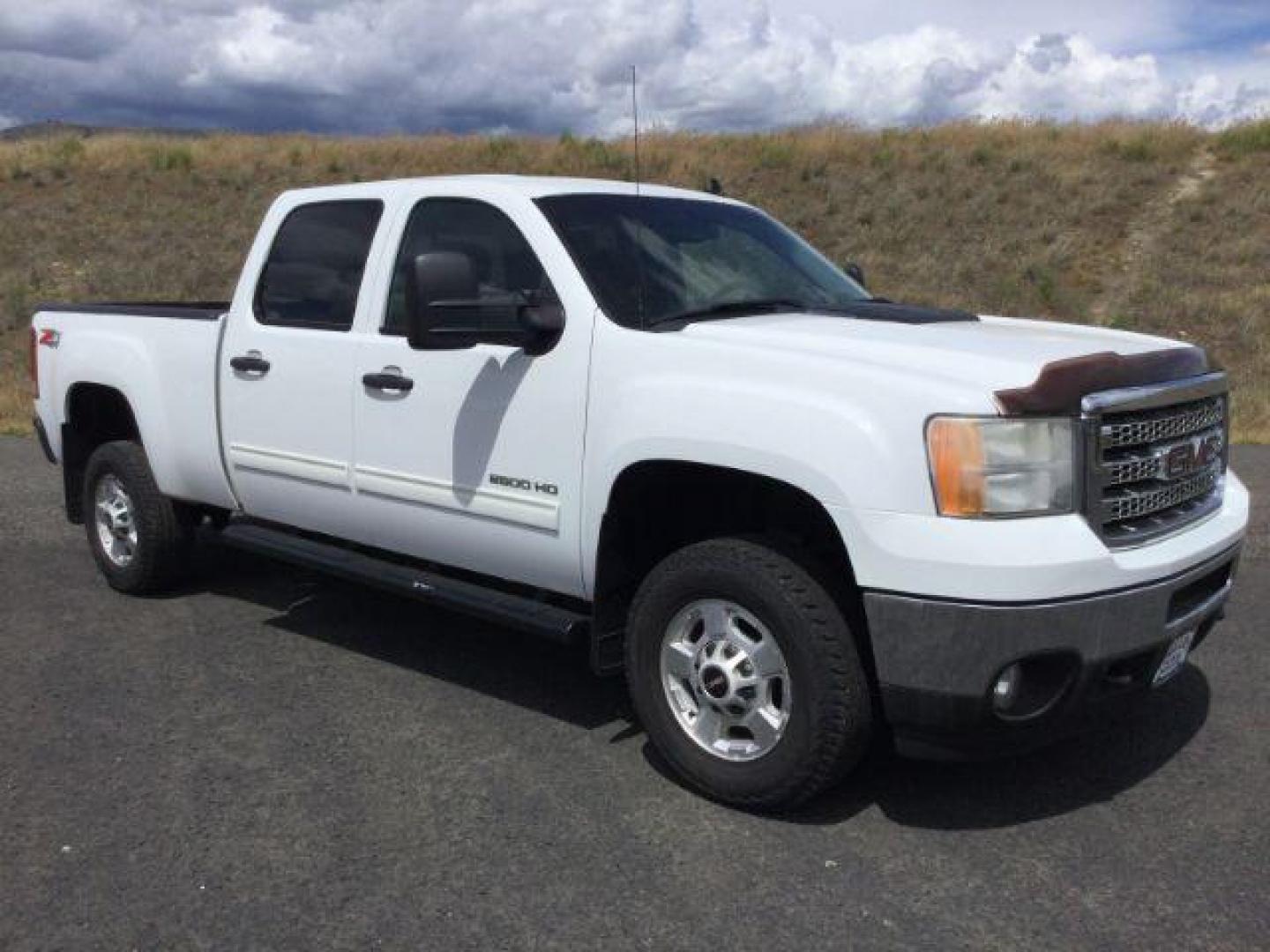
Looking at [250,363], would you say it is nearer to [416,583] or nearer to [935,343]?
[416,583]

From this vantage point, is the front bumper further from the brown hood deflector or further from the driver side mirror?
the driver side mirror

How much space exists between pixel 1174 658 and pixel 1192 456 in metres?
0.64

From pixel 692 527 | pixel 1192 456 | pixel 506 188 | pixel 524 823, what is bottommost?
pixel 524 823

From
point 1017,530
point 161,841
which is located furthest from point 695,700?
point 161,841

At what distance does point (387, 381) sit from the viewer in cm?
478

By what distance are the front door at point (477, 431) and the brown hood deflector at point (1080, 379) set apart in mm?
1420

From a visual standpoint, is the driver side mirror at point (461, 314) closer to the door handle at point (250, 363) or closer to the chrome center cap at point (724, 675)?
the chrome center cap at point (724, 675)

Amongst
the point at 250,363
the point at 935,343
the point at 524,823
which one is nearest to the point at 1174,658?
the point at 935,343

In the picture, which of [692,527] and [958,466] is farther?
[692,527]

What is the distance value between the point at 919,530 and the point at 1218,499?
1.45m

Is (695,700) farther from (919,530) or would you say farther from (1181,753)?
(1181,753)

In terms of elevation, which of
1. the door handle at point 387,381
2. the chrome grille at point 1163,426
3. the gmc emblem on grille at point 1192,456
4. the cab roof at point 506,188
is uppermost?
the cab roof at point 506,188

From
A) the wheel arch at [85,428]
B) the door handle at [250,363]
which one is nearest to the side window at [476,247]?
the door handle at [250,363]

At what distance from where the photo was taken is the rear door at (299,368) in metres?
5.08
